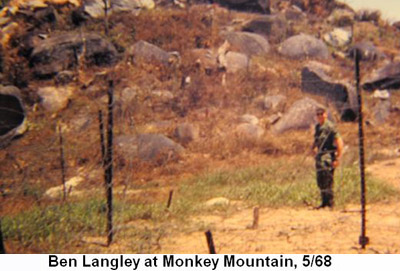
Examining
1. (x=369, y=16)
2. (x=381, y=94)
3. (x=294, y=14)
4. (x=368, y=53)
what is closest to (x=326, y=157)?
(x=381, y=94)

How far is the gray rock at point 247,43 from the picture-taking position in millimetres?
20691

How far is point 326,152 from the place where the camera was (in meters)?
7.00

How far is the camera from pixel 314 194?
812 centimetres

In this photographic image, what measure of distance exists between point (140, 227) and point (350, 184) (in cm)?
423

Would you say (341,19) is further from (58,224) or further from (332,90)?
(58,224)

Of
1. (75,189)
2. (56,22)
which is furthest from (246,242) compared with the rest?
(56,22)

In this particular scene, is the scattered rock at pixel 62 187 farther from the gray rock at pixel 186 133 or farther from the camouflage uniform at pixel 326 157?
the camouflage uniform at pixel 326 157

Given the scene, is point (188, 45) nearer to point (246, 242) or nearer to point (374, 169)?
point (374, 169)

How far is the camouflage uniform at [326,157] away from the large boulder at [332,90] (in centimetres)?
886

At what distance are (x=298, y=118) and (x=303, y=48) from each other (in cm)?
748

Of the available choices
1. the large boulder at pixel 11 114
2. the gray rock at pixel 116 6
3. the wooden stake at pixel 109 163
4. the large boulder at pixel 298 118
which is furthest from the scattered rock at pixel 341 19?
the wooden stake at pixel 109 163

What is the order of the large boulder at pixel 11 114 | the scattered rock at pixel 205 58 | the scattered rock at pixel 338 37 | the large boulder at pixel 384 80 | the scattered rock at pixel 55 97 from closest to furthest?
1. the large boulder at pixel 11 114
2. the scattered rock at pixel 55 97
3. the large boulder at pixel 384 80
4. the scattered rock at pixel 205 58
5. the scattered rock at pixel 338 37

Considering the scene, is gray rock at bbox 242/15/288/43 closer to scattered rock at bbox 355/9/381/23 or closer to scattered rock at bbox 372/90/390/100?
scattered rock at bbox 372/90/390/100

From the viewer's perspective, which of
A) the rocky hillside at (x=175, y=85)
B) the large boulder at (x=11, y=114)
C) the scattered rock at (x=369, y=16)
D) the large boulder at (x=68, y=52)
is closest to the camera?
the rocky hillside at (x=175, y=85)
